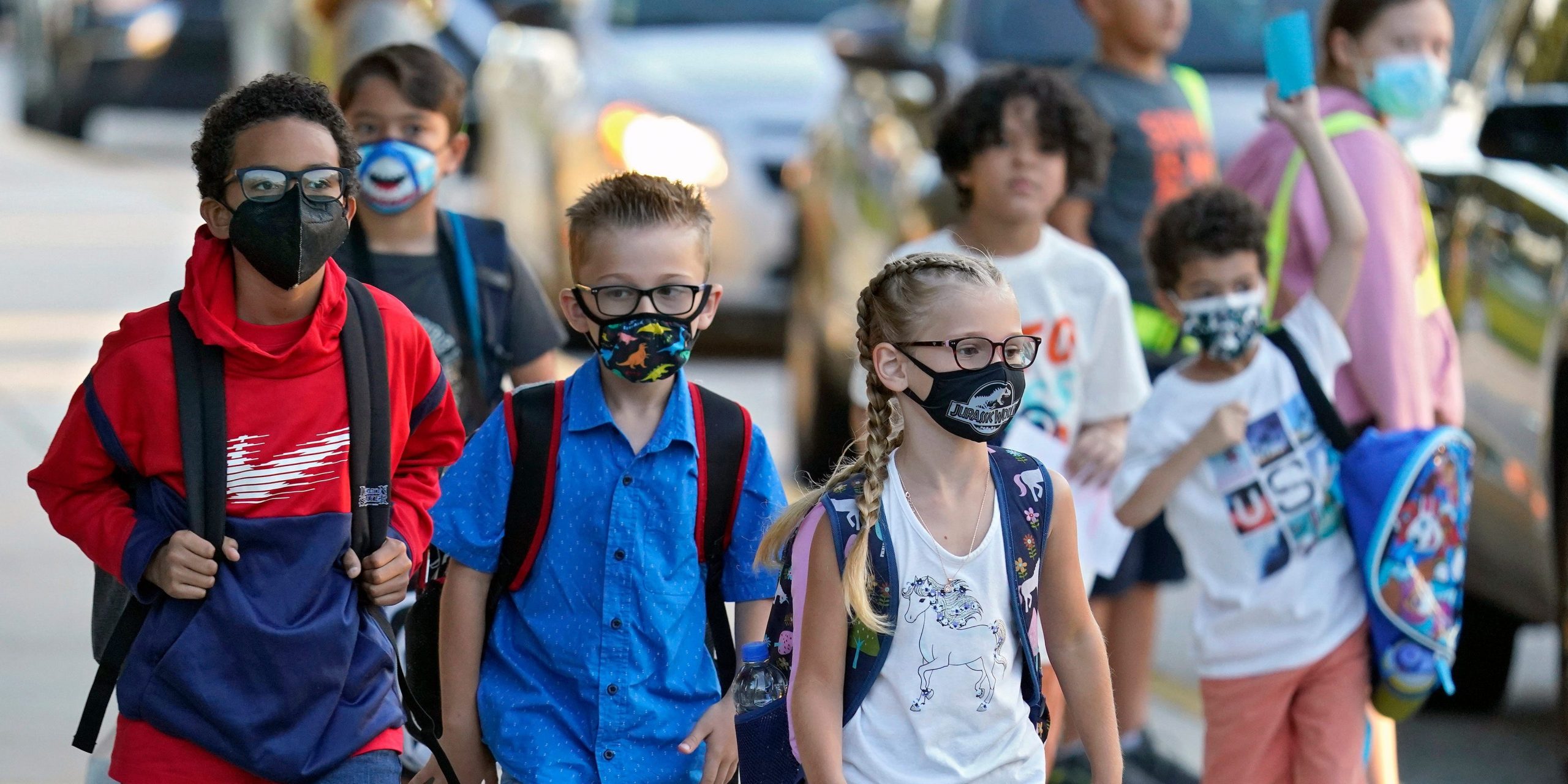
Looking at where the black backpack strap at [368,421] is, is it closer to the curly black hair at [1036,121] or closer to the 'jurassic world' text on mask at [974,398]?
the 'jurassic world' text on mask at [974,398]

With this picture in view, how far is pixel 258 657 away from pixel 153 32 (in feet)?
60.7

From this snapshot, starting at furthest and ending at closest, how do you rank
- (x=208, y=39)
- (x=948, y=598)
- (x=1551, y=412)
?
(x=208, y=39) → (x=1551, y=412) → (x=948, y=598)

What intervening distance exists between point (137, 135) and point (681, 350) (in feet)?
65.9

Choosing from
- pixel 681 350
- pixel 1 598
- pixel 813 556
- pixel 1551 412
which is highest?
pixel 681 350

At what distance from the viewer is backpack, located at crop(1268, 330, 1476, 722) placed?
445cm

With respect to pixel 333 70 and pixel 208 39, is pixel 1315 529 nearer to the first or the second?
pixel 333 70

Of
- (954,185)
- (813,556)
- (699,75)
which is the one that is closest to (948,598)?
(813,556)

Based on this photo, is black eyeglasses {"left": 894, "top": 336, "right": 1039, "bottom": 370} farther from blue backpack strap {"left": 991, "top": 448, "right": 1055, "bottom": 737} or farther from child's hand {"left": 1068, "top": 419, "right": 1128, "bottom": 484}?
child's hand {"left": 1068, "top": 419, "right": 1128, "bottom": 484}

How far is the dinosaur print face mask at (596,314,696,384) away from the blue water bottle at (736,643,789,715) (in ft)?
1.57

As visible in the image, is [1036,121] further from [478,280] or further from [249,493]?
[249,493]

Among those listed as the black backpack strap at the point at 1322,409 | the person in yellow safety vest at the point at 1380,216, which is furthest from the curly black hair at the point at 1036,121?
the black backpack strap at the point at 1322,409

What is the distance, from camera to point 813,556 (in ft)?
10.9

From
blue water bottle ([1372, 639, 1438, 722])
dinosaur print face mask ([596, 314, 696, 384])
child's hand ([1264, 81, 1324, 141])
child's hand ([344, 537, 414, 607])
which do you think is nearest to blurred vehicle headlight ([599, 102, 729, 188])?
child's hand ([1264, 81, 1324, 141])

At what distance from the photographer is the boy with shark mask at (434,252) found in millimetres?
4375
